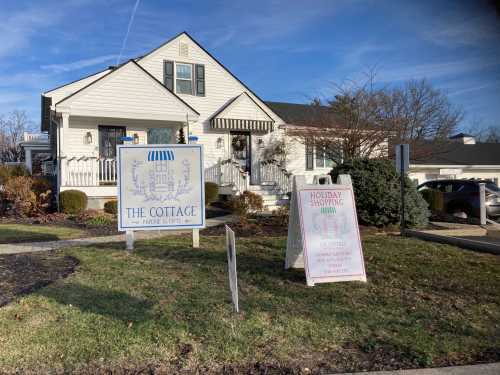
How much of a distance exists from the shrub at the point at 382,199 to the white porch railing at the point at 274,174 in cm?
792

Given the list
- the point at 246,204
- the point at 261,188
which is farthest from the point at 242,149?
the point at 246,204

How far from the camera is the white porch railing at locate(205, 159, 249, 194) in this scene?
17.0 meters

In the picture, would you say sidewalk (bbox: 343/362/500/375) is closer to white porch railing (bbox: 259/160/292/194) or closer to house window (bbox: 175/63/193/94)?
white porch railing (bbox: 259/160/292/194)

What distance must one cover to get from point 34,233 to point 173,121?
765 cm

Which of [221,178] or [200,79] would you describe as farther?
[200,79]

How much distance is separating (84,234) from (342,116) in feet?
37.0

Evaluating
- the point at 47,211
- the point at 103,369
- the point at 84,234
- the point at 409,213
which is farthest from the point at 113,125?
Answer: the point at 103,369

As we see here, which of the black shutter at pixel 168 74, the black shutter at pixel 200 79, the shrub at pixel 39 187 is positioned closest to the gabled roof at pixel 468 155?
the black shutter at pixel 200 79

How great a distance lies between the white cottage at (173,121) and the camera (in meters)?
15.1

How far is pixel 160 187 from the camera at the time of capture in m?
7.67

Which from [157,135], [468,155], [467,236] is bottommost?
[467,236]

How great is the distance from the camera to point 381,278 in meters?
5.85

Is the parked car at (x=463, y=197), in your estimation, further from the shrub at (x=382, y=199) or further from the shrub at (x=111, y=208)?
the shrub at (x=111, y=208)

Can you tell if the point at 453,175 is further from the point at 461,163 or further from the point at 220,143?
the point at 220,143
